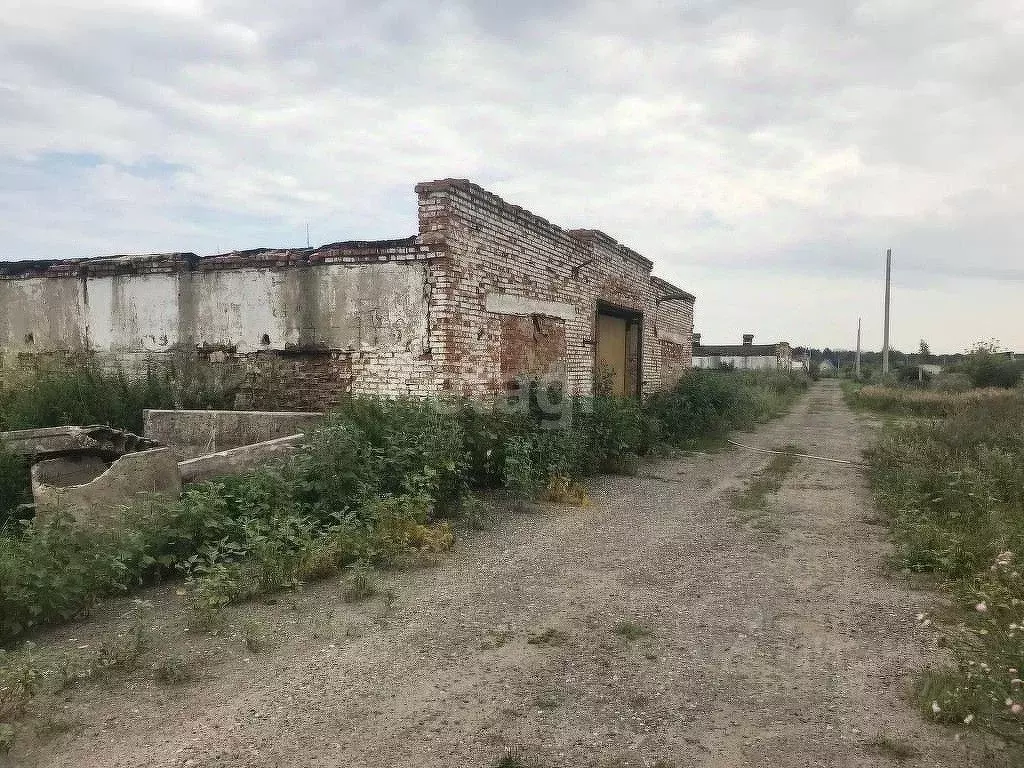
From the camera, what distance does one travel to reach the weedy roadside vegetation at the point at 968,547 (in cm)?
266

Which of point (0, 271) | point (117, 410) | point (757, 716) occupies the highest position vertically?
point (0, 271)

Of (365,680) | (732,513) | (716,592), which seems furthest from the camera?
(732,513)

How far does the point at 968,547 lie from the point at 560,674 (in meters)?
3.34

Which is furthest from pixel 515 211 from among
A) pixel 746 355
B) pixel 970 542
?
pixel 746 355

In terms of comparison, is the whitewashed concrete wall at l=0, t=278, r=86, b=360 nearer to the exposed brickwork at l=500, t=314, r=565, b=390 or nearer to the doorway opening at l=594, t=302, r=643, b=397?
the exposed brickwork at l=500, t=314, r=565, b=390

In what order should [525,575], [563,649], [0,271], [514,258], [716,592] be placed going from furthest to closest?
[0,271] < [514,258] < [525,575] < [716,592] < [563,649]

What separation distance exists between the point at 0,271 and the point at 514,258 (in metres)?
7.51

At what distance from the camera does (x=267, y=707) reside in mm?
2938

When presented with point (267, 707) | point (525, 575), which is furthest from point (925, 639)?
point (267, 707)

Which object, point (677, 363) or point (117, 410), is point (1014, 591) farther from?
point (677, 363)

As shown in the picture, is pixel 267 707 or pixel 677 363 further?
pixel 677 363

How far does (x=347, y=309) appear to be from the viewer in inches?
307

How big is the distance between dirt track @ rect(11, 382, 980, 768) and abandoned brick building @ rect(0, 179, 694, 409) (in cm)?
304

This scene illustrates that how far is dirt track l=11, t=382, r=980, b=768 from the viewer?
2.64 meters
